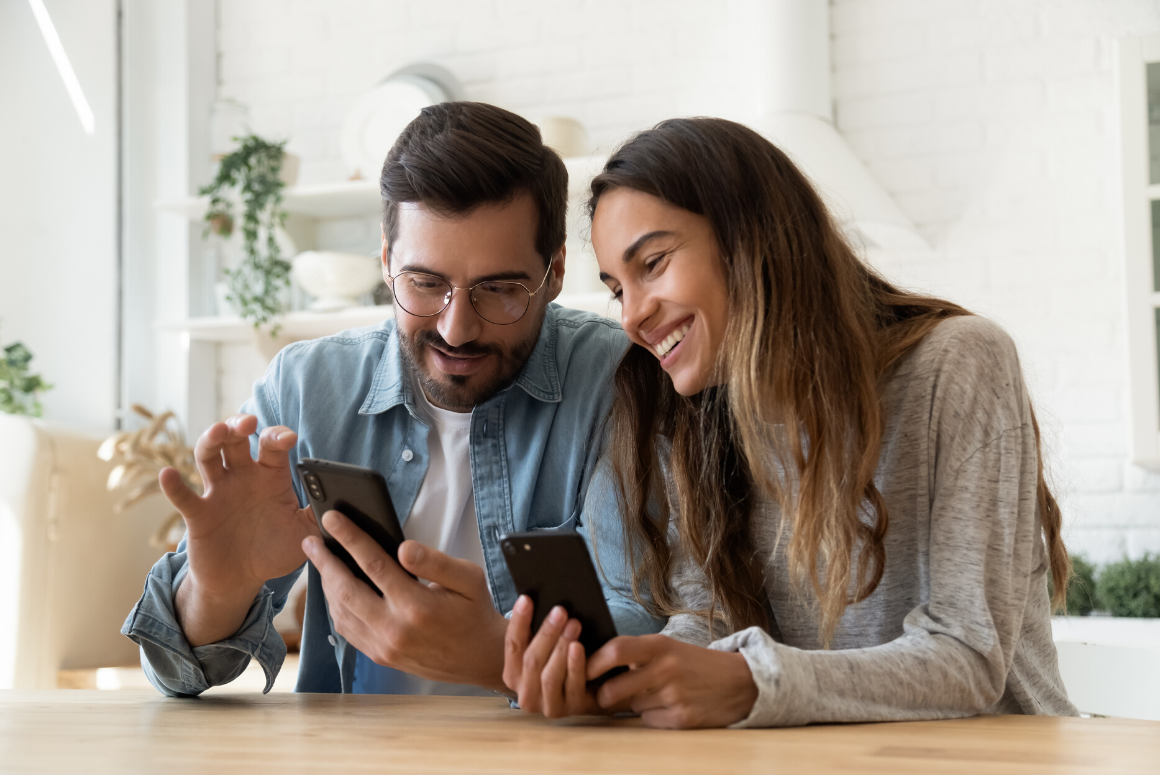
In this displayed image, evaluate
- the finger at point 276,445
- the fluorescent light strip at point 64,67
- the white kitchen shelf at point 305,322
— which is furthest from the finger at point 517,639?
the fluorescent light strip at point 64,67

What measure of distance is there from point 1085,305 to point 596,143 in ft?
4.72

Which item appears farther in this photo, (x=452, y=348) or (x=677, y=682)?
(x=452, y=348)

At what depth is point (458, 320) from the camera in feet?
4.61

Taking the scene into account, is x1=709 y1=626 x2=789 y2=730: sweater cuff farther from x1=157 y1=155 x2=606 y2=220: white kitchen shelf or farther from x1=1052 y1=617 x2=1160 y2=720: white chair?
x1=157 y1=155 x2=606 y2=220: white kitchen shelf

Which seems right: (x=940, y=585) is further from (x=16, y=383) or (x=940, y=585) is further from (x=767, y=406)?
(x=16, y=383)

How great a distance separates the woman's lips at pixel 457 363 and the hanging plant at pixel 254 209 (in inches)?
68.5

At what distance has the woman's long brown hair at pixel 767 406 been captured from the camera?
1.10 m

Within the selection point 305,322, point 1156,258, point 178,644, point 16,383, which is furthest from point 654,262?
point 16,383

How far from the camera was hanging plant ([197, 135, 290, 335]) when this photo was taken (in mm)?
3051

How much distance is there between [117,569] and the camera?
2.89 meters

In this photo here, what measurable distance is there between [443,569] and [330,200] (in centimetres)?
235

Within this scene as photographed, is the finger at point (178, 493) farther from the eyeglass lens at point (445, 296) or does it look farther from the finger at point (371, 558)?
the eyeglass lens at point (445, 296)

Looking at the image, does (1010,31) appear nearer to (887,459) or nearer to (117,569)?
(887,459)

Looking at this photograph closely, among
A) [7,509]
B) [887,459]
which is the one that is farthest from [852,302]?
[7,509]
